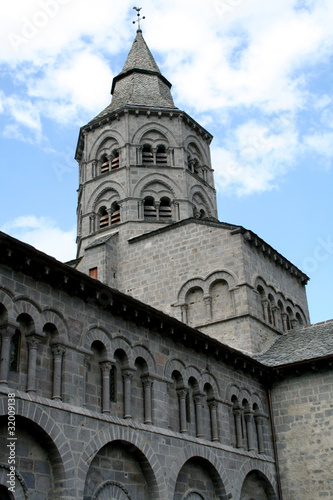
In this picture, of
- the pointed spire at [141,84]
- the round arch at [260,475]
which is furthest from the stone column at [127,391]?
the pointed spire at [141,84]

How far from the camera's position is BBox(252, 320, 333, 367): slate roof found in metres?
20.4

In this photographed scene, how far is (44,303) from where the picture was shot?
526 inches

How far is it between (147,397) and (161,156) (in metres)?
17.5

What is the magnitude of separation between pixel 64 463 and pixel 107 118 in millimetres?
22099

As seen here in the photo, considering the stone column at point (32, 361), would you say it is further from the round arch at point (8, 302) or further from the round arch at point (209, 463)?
the round arch at point (209, 463)

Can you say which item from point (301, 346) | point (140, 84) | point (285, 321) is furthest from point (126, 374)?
point (140, 84)

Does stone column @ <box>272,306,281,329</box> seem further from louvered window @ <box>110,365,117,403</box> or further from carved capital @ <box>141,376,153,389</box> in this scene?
louvered window @ <box>110,365,117,403</box>

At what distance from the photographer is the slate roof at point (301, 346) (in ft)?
66.9

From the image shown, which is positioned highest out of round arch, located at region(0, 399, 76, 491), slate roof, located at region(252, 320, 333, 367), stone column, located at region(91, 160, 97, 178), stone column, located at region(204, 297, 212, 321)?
stone column, located at region(91, 160, 97, 178)

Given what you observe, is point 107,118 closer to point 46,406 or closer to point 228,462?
point 228,462

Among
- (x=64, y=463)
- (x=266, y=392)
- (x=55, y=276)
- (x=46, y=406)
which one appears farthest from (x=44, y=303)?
(x=266, y=392)

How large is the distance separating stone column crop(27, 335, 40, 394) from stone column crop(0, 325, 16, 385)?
0.57 m

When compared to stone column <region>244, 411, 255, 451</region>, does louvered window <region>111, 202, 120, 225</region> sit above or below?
above

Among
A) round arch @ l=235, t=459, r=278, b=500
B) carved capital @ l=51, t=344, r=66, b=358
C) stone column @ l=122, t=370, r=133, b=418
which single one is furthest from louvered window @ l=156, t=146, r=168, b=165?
carved capital @ l=51, t=344, r=66, b=358
